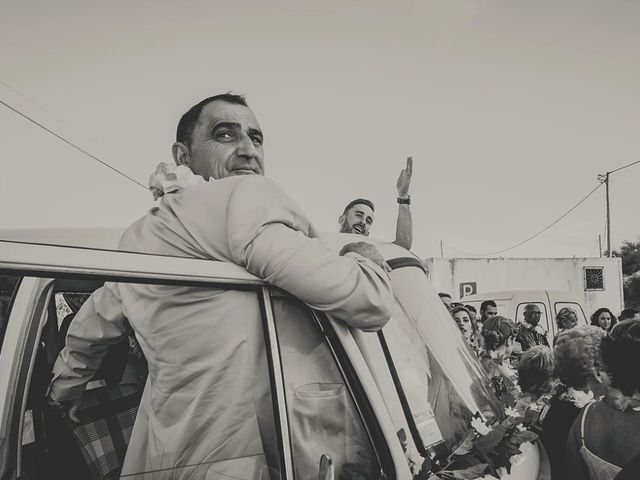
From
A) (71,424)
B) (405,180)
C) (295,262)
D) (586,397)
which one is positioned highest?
(405,180)

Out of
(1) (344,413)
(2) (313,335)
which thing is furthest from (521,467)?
(2) (313,335)

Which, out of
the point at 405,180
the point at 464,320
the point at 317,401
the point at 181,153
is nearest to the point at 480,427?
the point at 317,401

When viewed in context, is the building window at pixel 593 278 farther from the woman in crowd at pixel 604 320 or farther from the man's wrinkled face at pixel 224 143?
the man's wrinkled face at pixel 224 143

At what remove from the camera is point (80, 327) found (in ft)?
6.52

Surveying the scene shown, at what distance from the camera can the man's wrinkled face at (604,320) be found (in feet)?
30.7

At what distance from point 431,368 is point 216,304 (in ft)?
2.80

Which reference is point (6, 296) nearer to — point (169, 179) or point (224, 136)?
point (169, 179)

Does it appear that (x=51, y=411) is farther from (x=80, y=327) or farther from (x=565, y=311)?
(x=565, y=311)

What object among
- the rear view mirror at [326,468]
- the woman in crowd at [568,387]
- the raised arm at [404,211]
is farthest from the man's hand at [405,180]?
the rear view mirror at [326,468]

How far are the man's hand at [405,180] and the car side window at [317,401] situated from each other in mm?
2245

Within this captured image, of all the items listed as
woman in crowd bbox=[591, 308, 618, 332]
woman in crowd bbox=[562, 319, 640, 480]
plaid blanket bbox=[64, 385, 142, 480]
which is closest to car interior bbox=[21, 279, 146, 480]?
plaid blanket bbox=[64, 385, 142, 480]

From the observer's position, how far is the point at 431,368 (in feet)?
6.55

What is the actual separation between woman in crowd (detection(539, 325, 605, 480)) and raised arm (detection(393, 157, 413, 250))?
47.4 inches

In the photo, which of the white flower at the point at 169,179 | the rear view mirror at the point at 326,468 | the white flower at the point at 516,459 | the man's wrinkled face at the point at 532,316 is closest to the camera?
the rear view mirror at the point at 326,468
